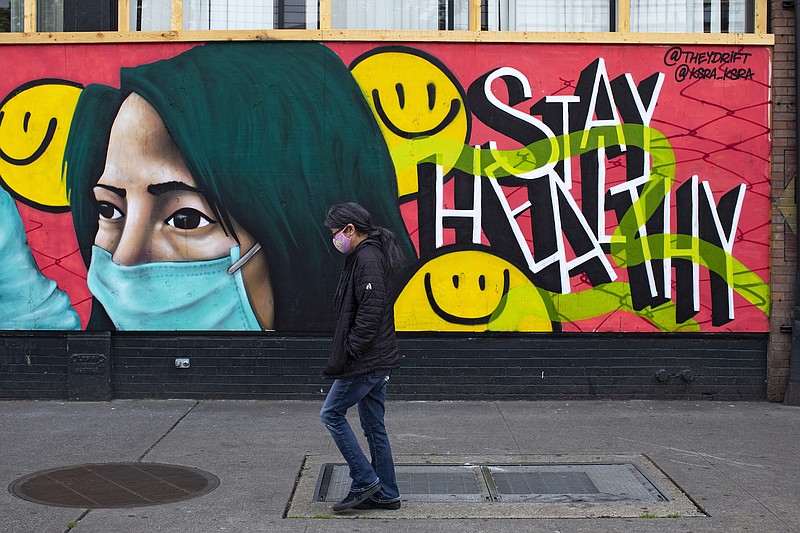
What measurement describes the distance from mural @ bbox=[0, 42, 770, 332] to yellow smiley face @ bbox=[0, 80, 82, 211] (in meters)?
0.02

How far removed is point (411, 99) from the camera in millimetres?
8961

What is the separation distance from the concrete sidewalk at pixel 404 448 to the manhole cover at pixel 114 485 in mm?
118

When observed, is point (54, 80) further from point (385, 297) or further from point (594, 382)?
point (594, 382)

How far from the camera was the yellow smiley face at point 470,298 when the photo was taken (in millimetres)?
8992

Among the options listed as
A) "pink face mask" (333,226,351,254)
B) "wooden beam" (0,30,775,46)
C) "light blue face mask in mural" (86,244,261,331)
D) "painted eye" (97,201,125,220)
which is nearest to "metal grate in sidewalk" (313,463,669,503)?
"pink face mask" (333,226,351,254)

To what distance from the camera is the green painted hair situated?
353 inches

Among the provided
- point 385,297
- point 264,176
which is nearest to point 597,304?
point 264,176

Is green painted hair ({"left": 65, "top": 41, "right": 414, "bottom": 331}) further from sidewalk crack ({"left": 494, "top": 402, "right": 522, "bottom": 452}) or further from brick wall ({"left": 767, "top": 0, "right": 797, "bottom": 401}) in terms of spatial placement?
brick wall ({"left": 767, "top": 0, "right": 797, "bottom": 401})

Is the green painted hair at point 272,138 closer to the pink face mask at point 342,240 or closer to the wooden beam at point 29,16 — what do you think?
the wooden beam at point 29,16

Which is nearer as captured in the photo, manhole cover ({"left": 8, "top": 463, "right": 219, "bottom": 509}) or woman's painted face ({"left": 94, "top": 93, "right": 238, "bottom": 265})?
manhole cover ({"left": 8, "top": 463, "right": 219, "bottom": 509})

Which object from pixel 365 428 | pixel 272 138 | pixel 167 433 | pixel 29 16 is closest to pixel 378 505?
pixel 365 428

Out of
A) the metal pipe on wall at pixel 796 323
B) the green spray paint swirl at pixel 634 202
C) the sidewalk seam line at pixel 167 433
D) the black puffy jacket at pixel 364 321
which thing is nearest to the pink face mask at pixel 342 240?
the black puffy jacket at pixel 364 321

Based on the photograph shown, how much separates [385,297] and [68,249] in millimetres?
4585

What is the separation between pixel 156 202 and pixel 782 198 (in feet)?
19.2
